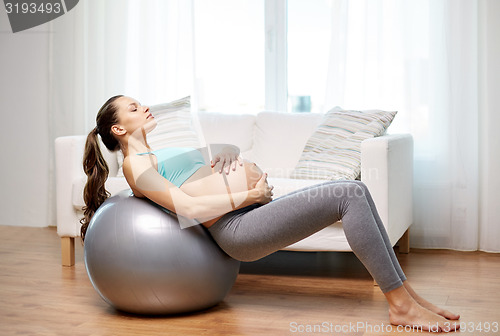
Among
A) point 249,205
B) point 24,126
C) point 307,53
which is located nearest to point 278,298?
point 249,205

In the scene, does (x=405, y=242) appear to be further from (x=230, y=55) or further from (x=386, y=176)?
(x=230, y=55)

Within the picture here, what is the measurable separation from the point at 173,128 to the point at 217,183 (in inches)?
52.9

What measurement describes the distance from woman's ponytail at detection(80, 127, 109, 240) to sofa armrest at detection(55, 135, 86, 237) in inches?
30.2

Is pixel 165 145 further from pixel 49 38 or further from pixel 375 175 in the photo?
pixel 49 38

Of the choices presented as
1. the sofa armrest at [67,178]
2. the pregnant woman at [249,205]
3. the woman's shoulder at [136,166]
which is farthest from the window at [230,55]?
the woman's shoulder at [136,166]

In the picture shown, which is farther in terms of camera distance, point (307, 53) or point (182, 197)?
point (307, 53)

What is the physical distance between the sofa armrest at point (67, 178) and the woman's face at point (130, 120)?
103cm

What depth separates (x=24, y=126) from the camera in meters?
4.73

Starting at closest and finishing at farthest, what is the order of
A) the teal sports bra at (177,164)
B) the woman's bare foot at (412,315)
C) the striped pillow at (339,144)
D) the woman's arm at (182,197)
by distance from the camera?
1. the woman's bare foot at (412,315)
2. the woman's arm at (182,197)
3. the teal sports bra at (177,164)
4. the striped pillow at (339,144)

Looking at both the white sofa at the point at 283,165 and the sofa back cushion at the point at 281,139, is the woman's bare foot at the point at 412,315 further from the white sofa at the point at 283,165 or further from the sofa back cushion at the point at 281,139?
the sofa back cushion at the point at 281,139

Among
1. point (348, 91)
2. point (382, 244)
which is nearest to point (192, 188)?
point (382, 244)

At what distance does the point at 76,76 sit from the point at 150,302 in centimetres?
257

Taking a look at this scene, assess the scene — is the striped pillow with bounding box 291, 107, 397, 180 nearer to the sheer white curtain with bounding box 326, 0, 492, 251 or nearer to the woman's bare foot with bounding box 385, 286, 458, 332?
the sheer white curtain with bounding box 326, 0, 492, 251

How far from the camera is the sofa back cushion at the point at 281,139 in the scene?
11.7ft
